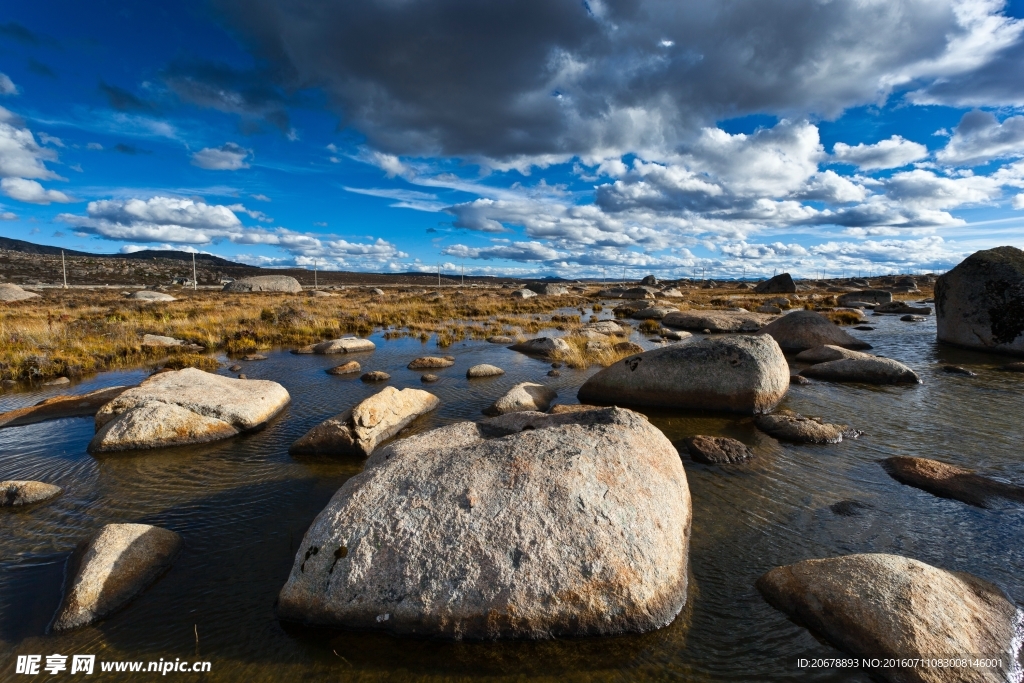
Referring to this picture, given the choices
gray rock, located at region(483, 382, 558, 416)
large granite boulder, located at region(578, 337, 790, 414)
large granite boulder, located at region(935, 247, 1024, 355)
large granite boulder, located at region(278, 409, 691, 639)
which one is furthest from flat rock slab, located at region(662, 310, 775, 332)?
large granite boulder, located at region(278, 409, 691, 639)

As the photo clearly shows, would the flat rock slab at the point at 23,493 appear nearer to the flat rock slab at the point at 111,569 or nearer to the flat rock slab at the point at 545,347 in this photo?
the flat rock slab at the point at 111,569

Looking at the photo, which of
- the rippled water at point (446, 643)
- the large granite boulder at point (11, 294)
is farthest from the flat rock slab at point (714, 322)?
the large granite boulder at point (11, 294)

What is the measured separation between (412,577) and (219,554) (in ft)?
10.4

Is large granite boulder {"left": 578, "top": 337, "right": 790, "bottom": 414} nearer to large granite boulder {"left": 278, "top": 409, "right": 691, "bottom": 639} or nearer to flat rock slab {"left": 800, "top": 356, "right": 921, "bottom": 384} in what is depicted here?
flat rock slab {"left": 800, "top": 356, "right": 921, "bottom": 384}

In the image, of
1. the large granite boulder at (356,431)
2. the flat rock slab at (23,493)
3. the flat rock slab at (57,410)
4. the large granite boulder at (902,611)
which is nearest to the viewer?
the large granite boulder at (902,611)

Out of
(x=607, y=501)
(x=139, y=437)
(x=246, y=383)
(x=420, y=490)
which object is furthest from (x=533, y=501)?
(x=246, y=383)

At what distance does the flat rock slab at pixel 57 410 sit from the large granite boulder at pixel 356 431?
21.3 feet

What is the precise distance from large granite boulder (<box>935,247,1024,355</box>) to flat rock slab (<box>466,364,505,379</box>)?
68.2ft

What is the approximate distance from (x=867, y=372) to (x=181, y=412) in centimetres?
1870

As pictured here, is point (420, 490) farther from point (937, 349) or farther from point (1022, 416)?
point (937, 349)

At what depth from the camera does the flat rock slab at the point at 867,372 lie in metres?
14.0

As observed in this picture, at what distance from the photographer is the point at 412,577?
4.42 meters

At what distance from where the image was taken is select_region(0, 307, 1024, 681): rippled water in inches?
166

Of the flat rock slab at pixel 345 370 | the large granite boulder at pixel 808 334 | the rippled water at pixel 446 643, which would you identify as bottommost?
the rippled water at pixel 446 643
